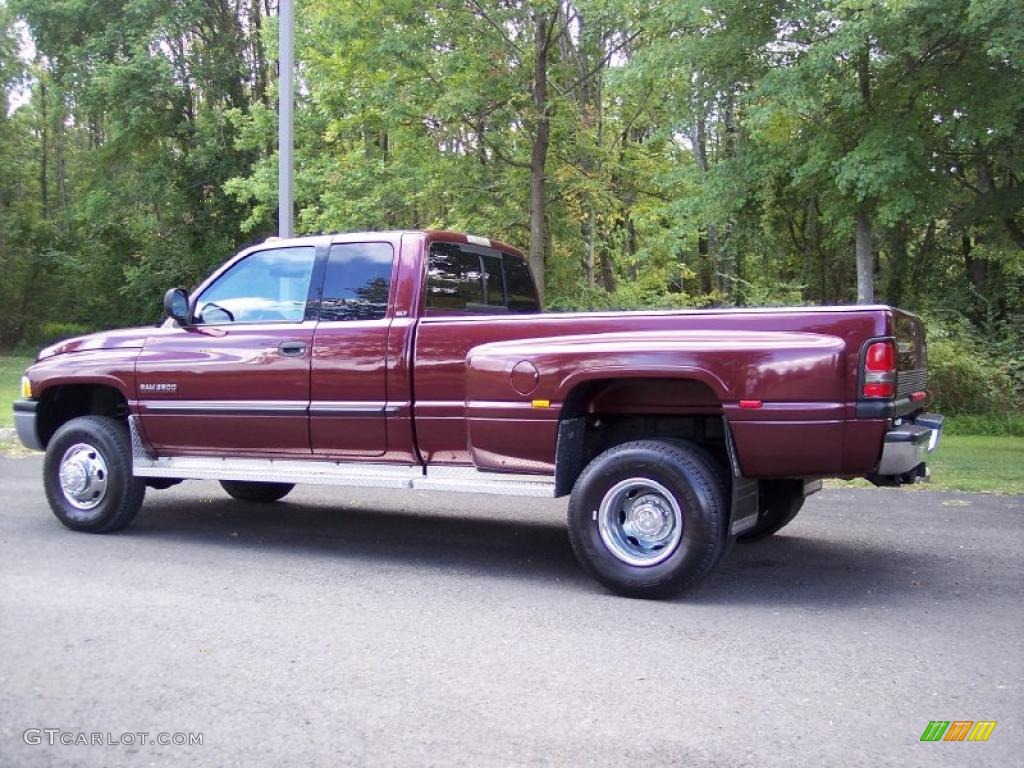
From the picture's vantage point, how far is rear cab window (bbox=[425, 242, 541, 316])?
6.56 meters

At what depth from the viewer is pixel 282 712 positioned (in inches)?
149

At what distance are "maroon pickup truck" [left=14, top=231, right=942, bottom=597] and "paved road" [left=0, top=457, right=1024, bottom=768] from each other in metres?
0.54

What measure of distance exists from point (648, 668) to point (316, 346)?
3230 mm

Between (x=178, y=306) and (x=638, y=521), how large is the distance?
367cm

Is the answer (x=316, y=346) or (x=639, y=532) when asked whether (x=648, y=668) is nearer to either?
(x=639, y=532)

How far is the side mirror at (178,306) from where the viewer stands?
6.86 metres

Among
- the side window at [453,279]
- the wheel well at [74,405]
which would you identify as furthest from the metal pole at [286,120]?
the side window at [453,279]

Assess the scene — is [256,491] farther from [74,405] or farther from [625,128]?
[625,128]

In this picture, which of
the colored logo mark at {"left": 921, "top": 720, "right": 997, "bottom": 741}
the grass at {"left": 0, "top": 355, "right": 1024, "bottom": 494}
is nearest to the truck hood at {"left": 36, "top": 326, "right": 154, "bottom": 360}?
the colored logo mark at {"left": 921, "top": 720, "right": 997, "bottom": 741}

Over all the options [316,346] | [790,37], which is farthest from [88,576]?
[790,37]

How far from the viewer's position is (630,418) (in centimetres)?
611

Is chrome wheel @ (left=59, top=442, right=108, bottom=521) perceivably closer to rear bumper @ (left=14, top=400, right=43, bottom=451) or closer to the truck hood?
rear bumper @ (left=14, top=400, right=43, bottom=451)

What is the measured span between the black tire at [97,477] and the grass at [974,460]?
6202 mm

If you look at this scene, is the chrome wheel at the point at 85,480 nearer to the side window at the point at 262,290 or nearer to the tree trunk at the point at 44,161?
the side window at the point at 262,290
